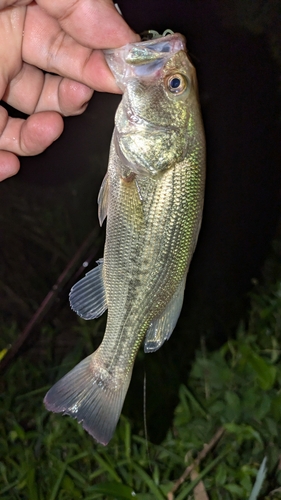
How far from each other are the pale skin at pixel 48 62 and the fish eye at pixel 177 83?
0.16 m

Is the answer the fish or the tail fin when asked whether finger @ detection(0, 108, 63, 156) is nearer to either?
the fish

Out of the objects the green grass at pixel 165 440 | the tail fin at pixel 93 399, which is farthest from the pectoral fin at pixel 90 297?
the green grass at pixel 165 440

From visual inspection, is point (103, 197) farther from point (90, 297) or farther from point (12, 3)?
point (12, 3)

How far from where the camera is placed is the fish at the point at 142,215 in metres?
1.21

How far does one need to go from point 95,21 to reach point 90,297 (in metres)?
0.86

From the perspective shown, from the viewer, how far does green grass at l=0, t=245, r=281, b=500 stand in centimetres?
222

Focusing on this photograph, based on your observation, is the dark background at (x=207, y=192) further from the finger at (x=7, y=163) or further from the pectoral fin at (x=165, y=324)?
the pectoral fin at (x=165, y=324)

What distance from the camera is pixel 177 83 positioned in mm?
1207

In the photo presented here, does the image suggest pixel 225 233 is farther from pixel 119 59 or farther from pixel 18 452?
pixel 18 452

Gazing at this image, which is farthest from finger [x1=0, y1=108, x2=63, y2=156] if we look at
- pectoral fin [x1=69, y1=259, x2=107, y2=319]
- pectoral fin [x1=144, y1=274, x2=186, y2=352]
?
pectoral fin [x1=144, y1=274, x2=186, y2=352]

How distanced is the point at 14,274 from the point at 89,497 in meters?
1.30

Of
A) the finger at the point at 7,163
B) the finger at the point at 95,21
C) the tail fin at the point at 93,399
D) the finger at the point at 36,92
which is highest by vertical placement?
the finger at the point at 95,21

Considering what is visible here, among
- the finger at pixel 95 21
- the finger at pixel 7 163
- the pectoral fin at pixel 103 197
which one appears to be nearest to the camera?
the finger at pixel 95 21

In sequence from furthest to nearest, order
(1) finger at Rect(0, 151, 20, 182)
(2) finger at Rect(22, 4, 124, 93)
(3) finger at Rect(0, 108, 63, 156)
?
1. (1) finger at Rect(0, 151, 20, 182)
2. (3) finger at Rect(0, 108, 63, 156)
3. (2) finger at Rect(22, 4, 124, 93)
